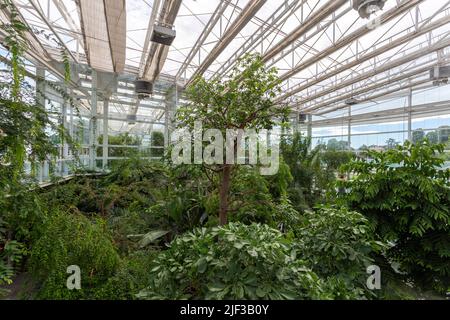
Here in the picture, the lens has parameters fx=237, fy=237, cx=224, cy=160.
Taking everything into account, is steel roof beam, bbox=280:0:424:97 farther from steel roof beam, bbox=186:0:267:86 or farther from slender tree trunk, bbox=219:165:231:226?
slender tree trunk, bbox=219:165:231:226

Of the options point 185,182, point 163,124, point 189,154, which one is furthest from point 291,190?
point 163,124

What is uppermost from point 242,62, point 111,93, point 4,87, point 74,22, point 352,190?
point 74,22

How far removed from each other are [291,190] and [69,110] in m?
5.72

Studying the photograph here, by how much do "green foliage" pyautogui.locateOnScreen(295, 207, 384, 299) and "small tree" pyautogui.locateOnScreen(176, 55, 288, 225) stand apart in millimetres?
976

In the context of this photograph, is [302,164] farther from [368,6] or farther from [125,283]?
[125,283]

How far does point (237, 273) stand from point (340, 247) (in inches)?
30.9

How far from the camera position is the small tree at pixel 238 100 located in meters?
2.10

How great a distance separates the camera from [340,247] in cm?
156

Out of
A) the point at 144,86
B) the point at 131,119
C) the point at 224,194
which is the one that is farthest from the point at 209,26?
the point at 131,119

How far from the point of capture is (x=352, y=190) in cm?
205

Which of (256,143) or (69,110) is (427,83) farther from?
(69,110)

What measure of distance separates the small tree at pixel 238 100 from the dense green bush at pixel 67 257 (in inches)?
50.2

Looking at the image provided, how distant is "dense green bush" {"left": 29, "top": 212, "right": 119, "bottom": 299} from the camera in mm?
1718

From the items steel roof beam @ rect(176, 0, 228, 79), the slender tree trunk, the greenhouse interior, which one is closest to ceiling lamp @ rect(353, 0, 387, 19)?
the greenhouse interior
